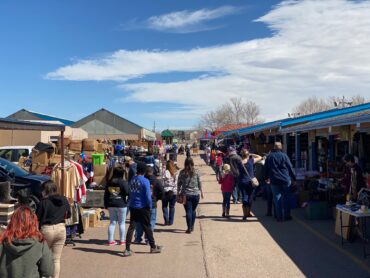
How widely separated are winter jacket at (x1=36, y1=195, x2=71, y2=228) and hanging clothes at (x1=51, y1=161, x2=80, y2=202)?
2773mm

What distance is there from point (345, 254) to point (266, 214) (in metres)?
4.18

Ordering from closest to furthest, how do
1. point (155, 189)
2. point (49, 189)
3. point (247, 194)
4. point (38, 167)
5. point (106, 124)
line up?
point (49, 189) < point (155, 189) < point (247, 194) < point (38, 167) < point (106, 124)

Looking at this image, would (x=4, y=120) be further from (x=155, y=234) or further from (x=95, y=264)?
(x=155, y=234)

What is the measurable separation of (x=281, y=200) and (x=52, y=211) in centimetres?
629

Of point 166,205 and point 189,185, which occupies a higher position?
point 189,185

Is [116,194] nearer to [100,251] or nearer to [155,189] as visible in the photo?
[100,251]

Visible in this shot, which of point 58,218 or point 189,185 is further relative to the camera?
point 189,185

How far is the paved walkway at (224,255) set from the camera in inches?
268

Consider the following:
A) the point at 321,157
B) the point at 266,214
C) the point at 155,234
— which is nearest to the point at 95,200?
the point at 155,234

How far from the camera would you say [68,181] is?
8922mm

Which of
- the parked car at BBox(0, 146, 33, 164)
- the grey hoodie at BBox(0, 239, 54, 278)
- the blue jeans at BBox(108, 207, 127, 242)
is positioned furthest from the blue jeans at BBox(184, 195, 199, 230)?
the parked car at BBox(0, 146, 33, 164)

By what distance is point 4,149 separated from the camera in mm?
18703

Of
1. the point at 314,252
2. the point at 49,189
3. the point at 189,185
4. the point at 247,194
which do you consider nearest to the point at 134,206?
the point at 49,189

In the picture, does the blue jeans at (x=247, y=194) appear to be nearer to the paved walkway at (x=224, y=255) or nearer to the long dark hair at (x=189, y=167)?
the paved walkway at (x=224, y=255)
